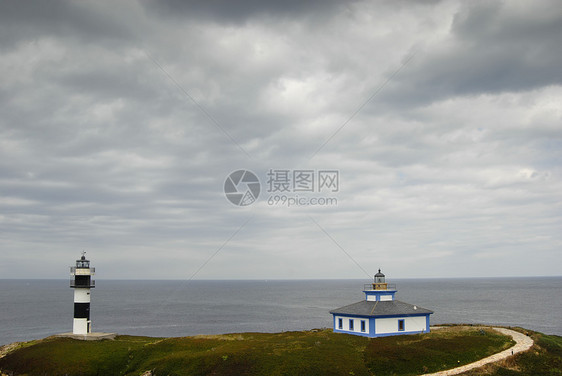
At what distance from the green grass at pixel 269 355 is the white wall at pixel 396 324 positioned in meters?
1.86

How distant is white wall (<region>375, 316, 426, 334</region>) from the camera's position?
5262 centimetres

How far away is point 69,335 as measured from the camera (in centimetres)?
6012

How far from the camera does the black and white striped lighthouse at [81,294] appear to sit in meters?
62.6

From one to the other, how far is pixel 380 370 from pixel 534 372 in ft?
42.8

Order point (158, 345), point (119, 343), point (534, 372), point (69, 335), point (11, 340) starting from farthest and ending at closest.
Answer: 1. point (11, 340)
2. point (69, 335)
3. point (119, 343)
4. point (158, 345)
5. point (534, 372)

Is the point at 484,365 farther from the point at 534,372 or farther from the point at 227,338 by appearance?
the point at 227,338

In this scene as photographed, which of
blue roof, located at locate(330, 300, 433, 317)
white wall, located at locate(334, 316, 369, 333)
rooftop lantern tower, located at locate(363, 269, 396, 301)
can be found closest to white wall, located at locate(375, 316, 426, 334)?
blue roof, located at locate(330, 300, 433, 317)

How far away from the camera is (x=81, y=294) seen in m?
63.9

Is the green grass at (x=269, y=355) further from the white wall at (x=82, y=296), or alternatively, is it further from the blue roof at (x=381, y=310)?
the white wall at (x=82, y=296)

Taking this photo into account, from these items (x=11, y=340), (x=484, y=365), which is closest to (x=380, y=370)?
(x=484, y=365)

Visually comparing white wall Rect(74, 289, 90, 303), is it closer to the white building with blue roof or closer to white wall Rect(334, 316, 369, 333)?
white wall Rect(334, 316, 369, 333)

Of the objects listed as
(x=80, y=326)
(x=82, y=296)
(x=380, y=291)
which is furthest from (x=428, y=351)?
(x=82, y=296)

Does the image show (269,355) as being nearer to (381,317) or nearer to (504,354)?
(381,317)

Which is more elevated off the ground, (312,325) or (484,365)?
(484,365)
